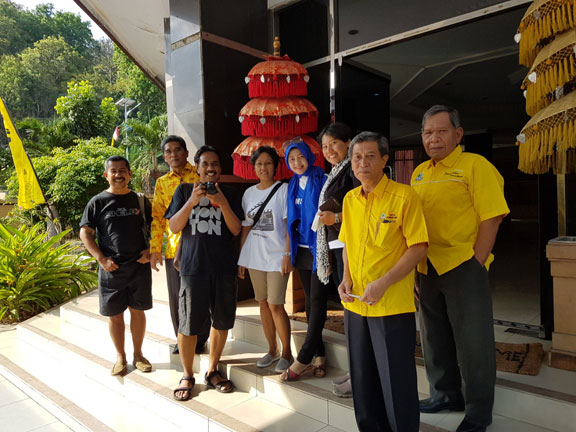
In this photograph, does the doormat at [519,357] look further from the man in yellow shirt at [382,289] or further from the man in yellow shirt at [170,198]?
the man in yellow shirt at [170,198]

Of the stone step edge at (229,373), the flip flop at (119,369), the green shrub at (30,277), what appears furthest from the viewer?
the green shrub at (30,277)

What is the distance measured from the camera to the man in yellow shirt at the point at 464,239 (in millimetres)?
1797

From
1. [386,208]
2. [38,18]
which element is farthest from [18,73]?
[386,208]

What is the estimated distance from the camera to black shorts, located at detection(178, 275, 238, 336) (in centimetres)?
257

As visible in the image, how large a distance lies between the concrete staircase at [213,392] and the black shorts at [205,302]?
1.44ft

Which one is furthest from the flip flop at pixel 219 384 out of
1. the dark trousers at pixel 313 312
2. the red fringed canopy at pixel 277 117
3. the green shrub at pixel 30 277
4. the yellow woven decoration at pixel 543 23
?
the green shrub at pixel 30 277

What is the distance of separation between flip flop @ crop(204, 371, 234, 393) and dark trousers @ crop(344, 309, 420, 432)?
118cm

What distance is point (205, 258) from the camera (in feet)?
8.46

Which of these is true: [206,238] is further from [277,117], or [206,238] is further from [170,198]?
[277,117]

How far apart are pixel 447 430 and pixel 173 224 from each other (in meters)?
1.92

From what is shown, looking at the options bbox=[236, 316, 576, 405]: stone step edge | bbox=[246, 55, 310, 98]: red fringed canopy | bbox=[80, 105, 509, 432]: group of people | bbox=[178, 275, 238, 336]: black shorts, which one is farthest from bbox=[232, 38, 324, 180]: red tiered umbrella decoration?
bbox=[236, 316, 576, 405]: stone step edge

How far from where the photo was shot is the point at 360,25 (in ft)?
13.5

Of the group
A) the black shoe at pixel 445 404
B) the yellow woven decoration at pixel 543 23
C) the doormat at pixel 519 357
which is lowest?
the black shoe at pixel 445 404

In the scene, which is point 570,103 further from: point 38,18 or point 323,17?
point 38,18
